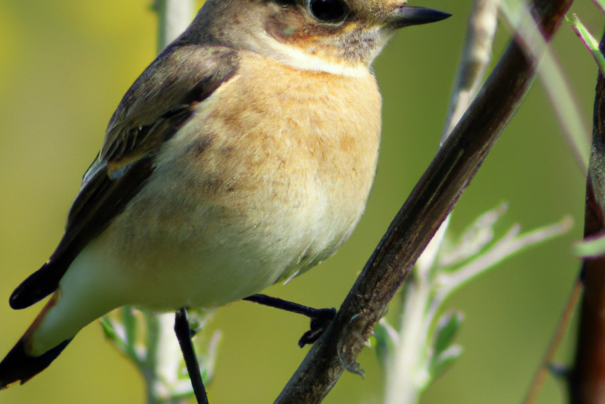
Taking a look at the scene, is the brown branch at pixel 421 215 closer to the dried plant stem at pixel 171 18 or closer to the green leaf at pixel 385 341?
the green leaf at pixel 385 341

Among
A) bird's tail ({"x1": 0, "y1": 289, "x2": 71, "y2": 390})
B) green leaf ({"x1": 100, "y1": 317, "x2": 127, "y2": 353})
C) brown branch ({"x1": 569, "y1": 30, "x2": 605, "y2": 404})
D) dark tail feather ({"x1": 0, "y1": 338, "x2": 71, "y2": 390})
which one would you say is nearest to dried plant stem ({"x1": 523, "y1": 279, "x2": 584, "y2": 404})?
brown branch ({"x1": 569, "y1": 30, "x2": 605, "y2": 404})

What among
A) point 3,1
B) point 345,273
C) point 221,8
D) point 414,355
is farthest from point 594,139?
point 3,1

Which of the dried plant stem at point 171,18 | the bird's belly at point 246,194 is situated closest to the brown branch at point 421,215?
the bird's belly at point 246,194

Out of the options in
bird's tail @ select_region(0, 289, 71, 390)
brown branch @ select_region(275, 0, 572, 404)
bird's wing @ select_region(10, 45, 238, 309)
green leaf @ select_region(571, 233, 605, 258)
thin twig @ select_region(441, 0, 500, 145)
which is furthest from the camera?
bird's tail @ select_region(0, 289, 71, 390)

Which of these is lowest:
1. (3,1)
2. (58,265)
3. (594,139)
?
(58,265)

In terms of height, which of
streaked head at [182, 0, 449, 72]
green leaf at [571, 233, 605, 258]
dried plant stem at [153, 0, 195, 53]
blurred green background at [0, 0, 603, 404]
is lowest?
blurred green background at [0, 0, 603, 404]

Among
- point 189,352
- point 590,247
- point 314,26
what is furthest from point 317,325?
point 590,247

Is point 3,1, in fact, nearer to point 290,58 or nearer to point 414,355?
point 290,58

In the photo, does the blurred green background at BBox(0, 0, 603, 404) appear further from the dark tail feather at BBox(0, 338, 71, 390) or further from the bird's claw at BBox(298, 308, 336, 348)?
the bird's claw at BBox(298, 308, 336, 348)
